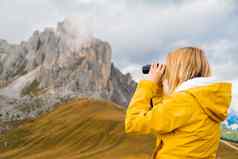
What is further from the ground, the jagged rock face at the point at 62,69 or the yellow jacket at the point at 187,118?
the yellow jacket at the point at 187,118

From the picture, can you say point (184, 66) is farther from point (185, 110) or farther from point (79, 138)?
point (79, 138)

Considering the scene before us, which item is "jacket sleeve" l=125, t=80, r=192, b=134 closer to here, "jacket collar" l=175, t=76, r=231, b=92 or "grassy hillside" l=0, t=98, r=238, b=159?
"jacket collar" l=175, t=76, r=231, b=92

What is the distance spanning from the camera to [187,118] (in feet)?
9.15

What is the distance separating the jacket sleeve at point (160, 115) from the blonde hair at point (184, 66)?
116 mm

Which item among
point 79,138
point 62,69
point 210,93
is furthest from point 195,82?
point 62,69

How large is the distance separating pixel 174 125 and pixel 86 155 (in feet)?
114

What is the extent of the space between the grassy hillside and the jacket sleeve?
92.2 ft

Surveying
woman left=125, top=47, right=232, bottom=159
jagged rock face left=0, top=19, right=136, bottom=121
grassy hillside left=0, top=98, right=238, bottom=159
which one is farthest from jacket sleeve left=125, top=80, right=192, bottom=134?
jagged rock face left=0, top=19, right=136, bottom=121

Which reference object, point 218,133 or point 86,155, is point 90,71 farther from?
point 218,133

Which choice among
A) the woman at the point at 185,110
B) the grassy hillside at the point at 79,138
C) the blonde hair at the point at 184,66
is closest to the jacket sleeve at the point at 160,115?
the woman at the point at 185,110

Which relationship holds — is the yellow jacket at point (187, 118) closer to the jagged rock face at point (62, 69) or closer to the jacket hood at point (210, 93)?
the jacket hood at point (210, 93)

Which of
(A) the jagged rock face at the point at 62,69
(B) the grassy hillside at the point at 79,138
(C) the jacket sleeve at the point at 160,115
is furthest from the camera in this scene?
(A) the jagged rock face at the point at 62,69

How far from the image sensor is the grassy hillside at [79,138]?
37.7 meters

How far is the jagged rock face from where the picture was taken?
292ft
